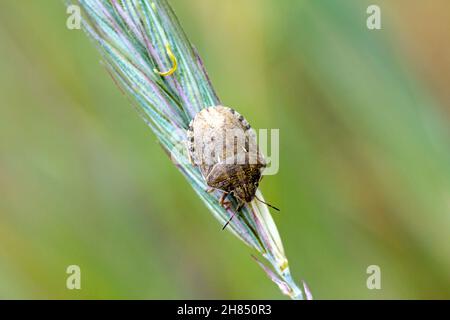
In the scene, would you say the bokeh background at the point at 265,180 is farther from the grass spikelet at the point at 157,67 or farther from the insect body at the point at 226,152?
the grass spikelet at the point at 157,67

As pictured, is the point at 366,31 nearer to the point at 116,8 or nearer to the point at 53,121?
the point at 116,8

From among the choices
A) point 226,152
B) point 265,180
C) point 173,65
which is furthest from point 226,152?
point 173,65

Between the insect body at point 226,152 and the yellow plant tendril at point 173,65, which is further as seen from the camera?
the insect body at point 226,152

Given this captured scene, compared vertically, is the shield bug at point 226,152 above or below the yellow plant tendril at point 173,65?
below

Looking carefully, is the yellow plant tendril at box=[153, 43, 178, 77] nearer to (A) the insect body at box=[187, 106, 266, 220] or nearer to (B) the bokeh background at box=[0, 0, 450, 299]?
(A) the insect body at box=[187, 106, 266, 220]

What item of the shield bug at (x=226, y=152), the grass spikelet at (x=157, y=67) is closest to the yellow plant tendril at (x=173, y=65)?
the grass spikelet at (x=157, y=67)

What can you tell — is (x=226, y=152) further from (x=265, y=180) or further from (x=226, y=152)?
(x=265, y=180)

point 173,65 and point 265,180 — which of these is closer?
point 173,65
